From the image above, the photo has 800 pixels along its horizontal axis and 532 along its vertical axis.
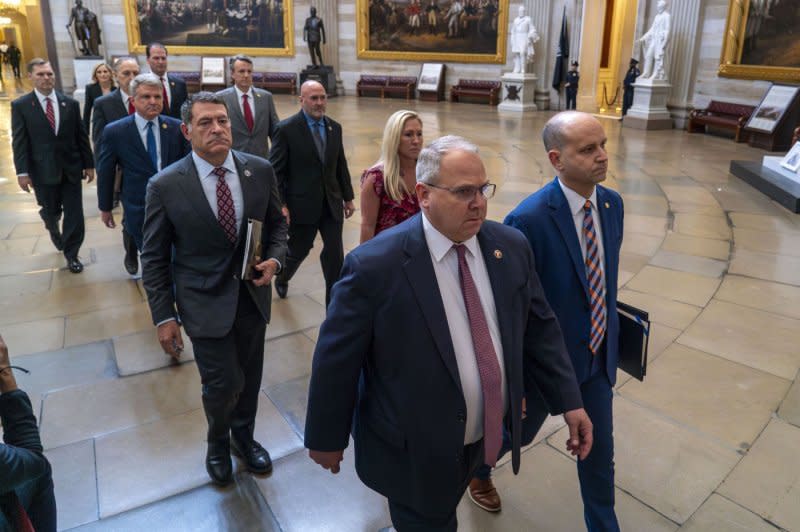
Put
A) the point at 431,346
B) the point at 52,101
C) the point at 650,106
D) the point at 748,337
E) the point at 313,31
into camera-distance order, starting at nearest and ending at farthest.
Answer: the point at 431,346
the point at 748,337
the point at 52,101
the point at 650,106
the point at 313,31

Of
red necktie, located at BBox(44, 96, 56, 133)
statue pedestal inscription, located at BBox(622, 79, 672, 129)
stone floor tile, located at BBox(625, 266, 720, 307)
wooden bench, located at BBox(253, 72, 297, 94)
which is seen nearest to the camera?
stone floor tile, located at BBox(625, 266, 720, 307)

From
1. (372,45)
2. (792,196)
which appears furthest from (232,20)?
(792,196)

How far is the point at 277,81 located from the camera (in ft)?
79.5

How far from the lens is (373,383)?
80.9 inches

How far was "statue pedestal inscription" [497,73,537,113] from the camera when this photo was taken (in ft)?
64.5

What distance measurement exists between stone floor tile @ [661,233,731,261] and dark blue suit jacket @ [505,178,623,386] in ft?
15.5

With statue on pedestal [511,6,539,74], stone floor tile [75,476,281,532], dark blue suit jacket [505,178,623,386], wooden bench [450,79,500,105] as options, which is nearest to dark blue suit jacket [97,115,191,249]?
stone floor tile [75,476,281,532]

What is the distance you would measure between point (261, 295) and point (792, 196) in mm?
8023

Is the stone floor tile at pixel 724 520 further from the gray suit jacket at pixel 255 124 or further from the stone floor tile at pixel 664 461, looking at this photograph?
the gray suit jacket at pixel 255 124

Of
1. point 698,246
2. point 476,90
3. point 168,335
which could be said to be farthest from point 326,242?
point 476,90

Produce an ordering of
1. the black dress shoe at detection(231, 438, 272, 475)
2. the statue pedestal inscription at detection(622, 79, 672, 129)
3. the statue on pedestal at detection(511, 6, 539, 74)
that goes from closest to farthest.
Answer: the black dress shoe at detection(231, 438, 272, 475), the statue pedestal inscription at detection(622, 79, 672, 129), the statue on pedestal at detection(511, 6, 539, 74)

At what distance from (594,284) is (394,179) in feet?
4.45

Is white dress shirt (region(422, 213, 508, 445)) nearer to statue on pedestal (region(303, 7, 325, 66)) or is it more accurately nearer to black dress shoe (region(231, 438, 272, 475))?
black dress shoe (region(231, 438, 272, 475))

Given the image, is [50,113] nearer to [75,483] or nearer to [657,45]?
[75,483]
